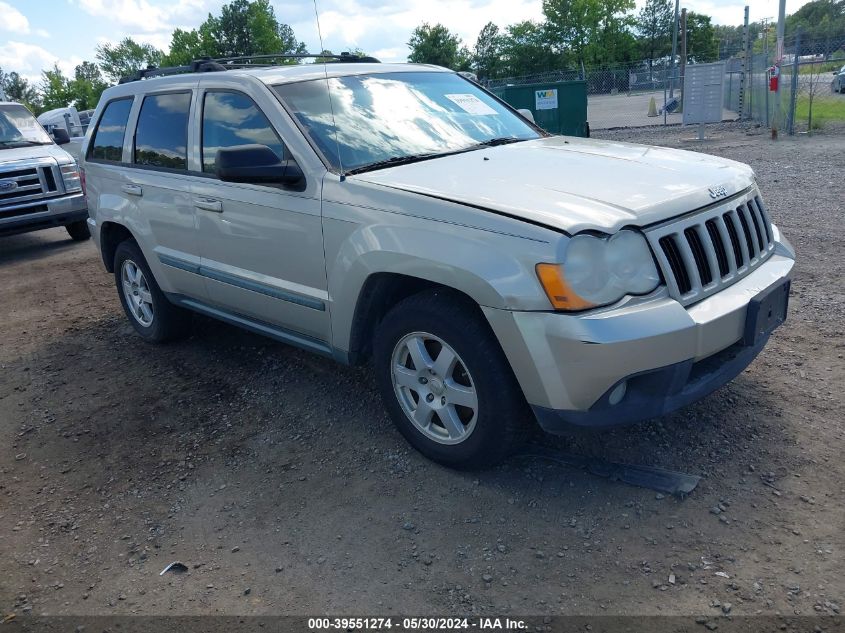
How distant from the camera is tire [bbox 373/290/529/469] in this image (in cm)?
313

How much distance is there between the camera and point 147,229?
507 centimetres

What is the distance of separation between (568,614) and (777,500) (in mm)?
1125

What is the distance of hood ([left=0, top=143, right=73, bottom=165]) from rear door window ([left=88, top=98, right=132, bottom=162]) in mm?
4896

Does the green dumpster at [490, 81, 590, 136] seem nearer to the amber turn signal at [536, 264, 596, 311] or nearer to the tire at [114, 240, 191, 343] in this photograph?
the tire at [114, 240, 191, 343]

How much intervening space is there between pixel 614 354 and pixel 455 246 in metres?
0.78

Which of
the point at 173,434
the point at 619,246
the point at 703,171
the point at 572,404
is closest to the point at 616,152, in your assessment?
the point at 703,171

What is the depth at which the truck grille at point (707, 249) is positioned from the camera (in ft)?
9.98

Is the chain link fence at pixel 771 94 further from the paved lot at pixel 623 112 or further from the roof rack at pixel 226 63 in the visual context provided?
the roof rack at pixel 226 63

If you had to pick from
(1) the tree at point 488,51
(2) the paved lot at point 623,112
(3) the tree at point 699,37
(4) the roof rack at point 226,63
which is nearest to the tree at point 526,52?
(1) the tree at point 488,51

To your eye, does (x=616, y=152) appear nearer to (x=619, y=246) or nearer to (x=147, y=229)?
(x=619, y=246)

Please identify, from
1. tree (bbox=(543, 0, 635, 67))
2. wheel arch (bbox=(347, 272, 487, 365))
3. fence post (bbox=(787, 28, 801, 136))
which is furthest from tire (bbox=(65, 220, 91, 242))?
tree (bbox=(543, 0, 635, 67))

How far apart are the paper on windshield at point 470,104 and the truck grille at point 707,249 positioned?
1753 millimetres

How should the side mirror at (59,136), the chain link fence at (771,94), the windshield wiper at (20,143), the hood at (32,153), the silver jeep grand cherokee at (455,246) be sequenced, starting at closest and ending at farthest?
the silver jeep grand cherokee at (455,246) < the hood at (32,153) < the windshield wiper at (20,143) < the side mirror at (59,136) < the chain link fence at (771,94)

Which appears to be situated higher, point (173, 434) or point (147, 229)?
point (147, 229)
